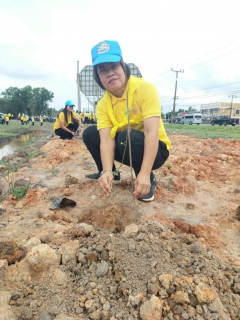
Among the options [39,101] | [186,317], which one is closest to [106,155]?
[186,317]

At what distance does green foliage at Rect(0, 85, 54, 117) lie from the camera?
53.7 m

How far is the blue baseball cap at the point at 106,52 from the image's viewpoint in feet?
5.77

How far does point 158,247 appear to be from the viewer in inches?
54.2

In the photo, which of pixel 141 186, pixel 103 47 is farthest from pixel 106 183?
pixel 103 47

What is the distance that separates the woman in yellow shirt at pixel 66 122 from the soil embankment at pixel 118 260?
405cm

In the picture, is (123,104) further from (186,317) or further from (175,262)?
(186,317)

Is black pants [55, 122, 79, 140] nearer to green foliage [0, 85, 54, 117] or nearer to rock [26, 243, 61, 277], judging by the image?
rock [26, 243, 61, 277]

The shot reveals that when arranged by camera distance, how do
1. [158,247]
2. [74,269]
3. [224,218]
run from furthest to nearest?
[224,218] < [158,247] < [74,269]

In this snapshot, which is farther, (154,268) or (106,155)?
(106,155)

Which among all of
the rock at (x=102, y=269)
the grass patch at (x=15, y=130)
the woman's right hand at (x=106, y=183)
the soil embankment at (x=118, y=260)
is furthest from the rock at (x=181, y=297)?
the grass patch at (x=15, y=130)

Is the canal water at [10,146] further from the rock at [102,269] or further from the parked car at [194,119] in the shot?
the parked car at [194,119]

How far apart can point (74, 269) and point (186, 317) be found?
57 centimetres

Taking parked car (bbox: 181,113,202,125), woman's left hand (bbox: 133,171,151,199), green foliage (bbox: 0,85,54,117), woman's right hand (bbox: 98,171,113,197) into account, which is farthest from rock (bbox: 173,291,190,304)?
green foliage (bbox: 0,85,54,117)

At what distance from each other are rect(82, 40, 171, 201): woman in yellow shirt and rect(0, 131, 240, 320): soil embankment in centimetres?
28
